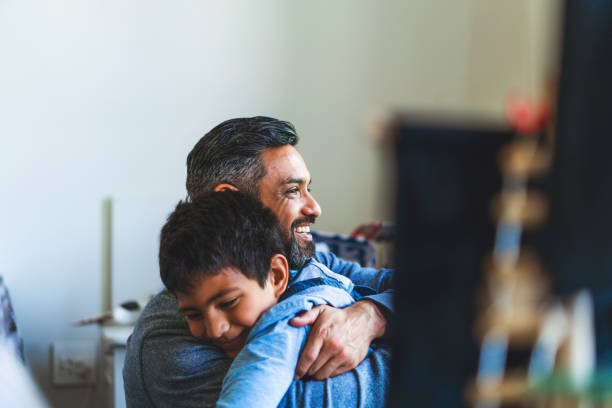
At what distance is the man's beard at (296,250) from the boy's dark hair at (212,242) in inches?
8.4

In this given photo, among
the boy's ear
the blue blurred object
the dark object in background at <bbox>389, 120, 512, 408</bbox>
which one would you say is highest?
the dark object in background at <bbox>389, 120, 512, 408</bbox>

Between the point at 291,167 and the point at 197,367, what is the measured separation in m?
0.54

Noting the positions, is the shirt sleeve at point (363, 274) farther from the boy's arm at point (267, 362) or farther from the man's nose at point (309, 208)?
the boy's arm at point (267, 362)

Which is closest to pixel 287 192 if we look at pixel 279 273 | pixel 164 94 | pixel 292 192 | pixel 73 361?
pixel 292 192

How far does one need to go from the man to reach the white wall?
2.20 ft

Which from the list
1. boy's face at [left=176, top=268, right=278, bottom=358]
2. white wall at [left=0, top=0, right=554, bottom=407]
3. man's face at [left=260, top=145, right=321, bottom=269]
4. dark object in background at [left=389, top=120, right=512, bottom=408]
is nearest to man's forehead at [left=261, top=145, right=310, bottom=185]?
man's face at [left=260, top=145, right=321, bottom=269]

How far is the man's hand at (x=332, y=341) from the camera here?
94cm

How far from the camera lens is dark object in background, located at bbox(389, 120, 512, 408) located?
1.25ft

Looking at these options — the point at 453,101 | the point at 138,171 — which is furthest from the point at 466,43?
the point at 138,171

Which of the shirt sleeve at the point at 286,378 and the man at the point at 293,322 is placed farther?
the man at the point at 293,322

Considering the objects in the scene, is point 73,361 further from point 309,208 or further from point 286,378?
point 286,378


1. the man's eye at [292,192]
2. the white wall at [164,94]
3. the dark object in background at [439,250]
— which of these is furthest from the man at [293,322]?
the white wall at [164,94]

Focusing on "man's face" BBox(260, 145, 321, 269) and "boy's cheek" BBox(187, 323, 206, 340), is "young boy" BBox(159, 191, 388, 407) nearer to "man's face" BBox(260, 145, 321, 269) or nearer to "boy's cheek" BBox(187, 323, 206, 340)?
"boy's cheek" BBox(187, 323, 206, 340)

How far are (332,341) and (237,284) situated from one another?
0.54 ft
